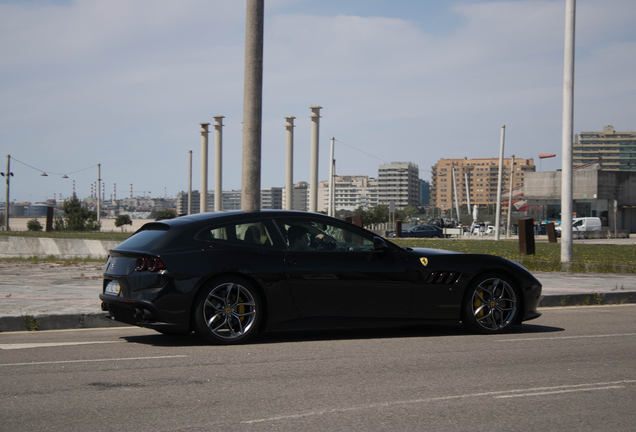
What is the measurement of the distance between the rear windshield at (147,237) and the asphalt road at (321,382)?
1043 millimetres

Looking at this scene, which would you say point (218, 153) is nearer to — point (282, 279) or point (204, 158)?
point (204, 158)

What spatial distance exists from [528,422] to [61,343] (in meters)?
4.80

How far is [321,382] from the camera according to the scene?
4961mm

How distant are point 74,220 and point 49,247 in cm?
3085

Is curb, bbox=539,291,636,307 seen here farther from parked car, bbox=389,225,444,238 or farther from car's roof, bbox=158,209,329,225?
parked car, bbox=389,225,444,238

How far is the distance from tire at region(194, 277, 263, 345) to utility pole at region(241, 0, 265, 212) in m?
3.83

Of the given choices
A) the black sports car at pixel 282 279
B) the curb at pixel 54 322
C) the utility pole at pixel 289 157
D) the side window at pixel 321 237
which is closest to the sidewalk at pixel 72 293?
the curb at pixel 54 322

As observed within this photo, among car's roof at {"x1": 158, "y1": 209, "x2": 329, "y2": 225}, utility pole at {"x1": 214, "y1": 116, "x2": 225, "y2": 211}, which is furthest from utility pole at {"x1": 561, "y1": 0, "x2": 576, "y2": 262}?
utility pole at {"x1": 214, "y1": 116, "x2": 225, "y2": 211}

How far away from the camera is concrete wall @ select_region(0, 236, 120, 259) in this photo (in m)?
26.7

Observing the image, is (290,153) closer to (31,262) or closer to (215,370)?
(31,262)

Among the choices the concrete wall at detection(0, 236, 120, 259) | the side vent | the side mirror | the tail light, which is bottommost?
the concrete wall at detection(0, 236, 120, 259)

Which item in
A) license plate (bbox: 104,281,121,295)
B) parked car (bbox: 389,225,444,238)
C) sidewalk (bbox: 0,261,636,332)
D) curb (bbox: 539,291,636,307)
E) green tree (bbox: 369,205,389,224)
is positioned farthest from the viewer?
green tree (bbox: 369,205,389,224)

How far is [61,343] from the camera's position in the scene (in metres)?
6.56

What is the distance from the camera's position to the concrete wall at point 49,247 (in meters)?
26.7
